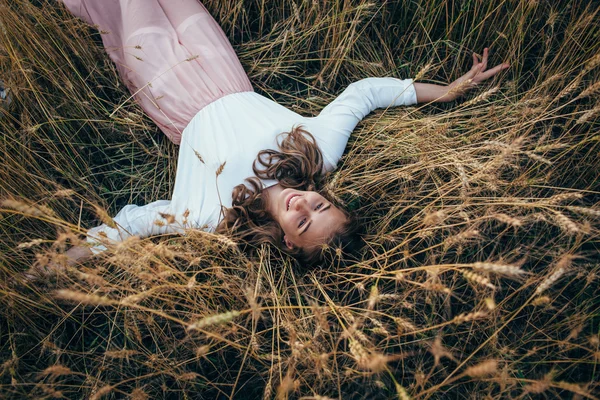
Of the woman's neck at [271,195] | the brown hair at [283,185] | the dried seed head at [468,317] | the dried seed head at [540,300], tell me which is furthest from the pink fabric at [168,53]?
the dried seed head at [540,300]

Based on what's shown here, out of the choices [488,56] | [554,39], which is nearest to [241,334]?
[488,56]

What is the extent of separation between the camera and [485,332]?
186 centimetres

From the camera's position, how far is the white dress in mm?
2117

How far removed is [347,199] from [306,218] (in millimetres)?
523

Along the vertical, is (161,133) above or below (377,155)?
above

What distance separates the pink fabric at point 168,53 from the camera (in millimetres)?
2246

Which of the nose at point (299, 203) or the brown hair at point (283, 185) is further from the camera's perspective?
the brown hair at point (283, 185)

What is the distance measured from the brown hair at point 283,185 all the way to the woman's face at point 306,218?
0.21 ft

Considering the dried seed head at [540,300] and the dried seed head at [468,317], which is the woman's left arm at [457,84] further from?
the dried seed head at [468,317]

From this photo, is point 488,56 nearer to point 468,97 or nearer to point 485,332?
point 468,97

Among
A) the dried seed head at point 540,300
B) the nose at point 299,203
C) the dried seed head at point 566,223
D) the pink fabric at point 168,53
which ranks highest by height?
the pink fabric at point 168,53

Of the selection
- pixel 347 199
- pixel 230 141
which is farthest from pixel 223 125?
pixel 347 199

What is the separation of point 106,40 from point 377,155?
1.77 m

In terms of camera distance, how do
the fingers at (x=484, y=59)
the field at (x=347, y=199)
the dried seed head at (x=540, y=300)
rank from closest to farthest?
the dried seed head at (x=540, y=300) < the field at (x=347, y=199) < the fingers at (x=484, y=59)
